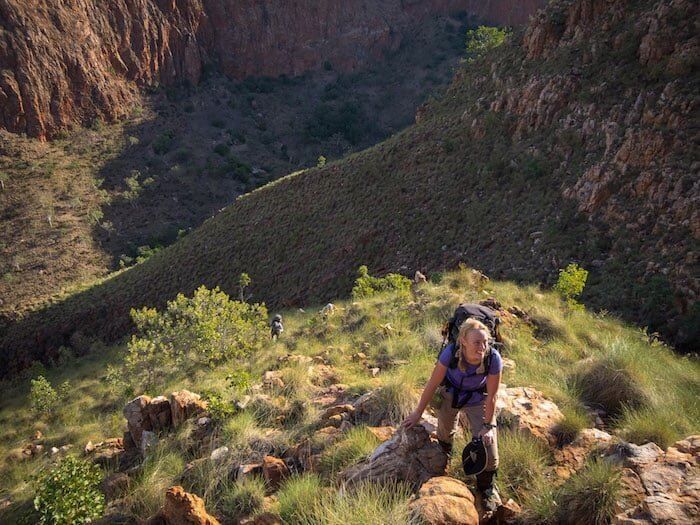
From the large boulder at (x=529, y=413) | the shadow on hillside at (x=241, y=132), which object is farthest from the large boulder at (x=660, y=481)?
the shadow on hillside at (x=241, y=132)

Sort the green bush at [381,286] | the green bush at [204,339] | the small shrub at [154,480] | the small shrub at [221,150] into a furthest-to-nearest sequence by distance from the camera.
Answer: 1. the small shrub at [221,150]
2. the green bush at [381,286]
3. the green bush at [204,339]
4. the small shrub at [154,480]

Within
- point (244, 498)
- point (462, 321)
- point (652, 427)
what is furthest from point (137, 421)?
point (652, 427)

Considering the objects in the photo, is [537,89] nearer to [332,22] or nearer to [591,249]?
[591,249]

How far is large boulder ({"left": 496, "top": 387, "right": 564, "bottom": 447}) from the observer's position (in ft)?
12.4

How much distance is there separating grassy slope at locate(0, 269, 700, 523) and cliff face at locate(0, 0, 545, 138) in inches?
1305

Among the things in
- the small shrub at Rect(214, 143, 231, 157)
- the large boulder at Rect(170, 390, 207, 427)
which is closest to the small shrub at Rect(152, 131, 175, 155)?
the small shrub at Rect(214, 143, 231, 157)

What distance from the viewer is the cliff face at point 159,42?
33.9 m

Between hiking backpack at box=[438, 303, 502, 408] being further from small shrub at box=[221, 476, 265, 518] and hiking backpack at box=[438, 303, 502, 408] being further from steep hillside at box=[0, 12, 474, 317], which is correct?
steep hillside at box=[0, 12, 474, 317]

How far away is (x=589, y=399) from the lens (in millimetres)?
4668

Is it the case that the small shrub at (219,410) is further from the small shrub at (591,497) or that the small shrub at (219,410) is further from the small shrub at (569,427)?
the small shrub at (591,497)

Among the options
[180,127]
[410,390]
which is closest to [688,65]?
[410,390]

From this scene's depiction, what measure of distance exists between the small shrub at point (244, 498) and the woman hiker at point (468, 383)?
147 cm

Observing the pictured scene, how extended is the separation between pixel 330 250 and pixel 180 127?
3065 centimetres

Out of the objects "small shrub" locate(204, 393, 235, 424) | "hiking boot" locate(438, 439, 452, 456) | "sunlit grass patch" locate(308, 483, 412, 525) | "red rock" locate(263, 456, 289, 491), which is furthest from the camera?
"small shrub" locate(204, 393, 235, 424)
